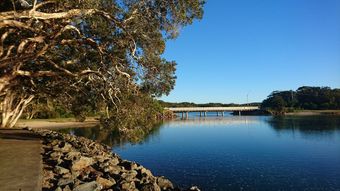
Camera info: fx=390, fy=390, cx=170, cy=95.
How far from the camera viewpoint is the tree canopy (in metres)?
18.9

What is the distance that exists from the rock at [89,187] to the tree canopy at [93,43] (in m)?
7.08

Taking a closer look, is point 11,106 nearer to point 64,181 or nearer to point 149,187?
point 149,187

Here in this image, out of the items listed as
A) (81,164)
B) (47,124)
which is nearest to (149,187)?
(81,164)

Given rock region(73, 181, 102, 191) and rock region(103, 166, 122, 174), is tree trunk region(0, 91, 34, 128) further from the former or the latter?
rock region(73, 181, 102, 191)

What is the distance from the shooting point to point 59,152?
1936 cm

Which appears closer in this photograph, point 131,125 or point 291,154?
point 131,125

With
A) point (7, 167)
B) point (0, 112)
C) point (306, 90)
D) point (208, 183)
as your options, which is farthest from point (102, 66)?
point (306, 90)

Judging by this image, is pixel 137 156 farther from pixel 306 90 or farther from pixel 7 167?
pixel 306 90

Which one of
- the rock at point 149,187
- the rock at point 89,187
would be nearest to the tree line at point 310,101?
the rock at point 149,187

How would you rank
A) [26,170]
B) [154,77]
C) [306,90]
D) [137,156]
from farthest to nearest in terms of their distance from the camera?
1. [306,90]
2. [137,156]
3. [154,77]
4. [26,170]

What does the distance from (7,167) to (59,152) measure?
178 inches

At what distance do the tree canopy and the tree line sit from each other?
152887mm

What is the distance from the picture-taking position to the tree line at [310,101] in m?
171

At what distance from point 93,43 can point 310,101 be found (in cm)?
17657
